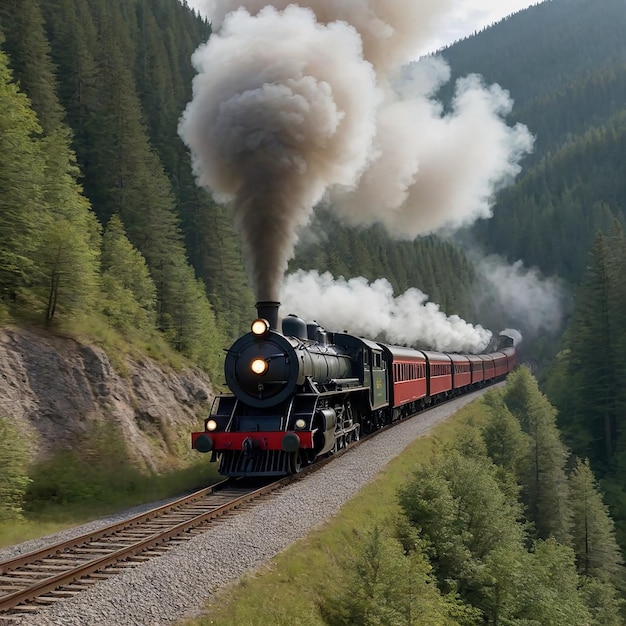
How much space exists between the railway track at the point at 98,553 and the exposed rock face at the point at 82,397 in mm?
5612

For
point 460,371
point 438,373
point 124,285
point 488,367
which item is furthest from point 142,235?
point 488,367

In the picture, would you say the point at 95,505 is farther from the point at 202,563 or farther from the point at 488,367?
the point at 488,367

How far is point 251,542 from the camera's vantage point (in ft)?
27.5

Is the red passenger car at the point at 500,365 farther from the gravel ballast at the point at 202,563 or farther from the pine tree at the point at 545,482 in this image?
the gravel ballast at the point at 202,563

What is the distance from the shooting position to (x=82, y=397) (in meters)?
16.4

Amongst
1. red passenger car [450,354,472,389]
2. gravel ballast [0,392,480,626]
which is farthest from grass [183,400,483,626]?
red passenger car [450,354,472,389]

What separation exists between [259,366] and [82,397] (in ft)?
21.1

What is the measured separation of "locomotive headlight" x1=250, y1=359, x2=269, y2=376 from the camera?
1271 cm

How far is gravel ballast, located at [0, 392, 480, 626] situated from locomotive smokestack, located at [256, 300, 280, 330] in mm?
3482

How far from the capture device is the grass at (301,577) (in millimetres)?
6301

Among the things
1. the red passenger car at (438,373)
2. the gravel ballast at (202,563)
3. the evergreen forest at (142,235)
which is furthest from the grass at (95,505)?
the red passenger car at (438,373)

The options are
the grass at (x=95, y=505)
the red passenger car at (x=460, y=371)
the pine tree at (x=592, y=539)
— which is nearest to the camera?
the grass at (x=95, y=505)

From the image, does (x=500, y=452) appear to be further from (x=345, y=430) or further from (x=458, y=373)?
(x=458, y=373)

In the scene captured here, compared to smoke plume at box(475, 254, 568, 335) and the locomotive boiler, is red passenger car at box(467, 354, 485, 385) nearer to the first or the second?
the locomotive boiler
